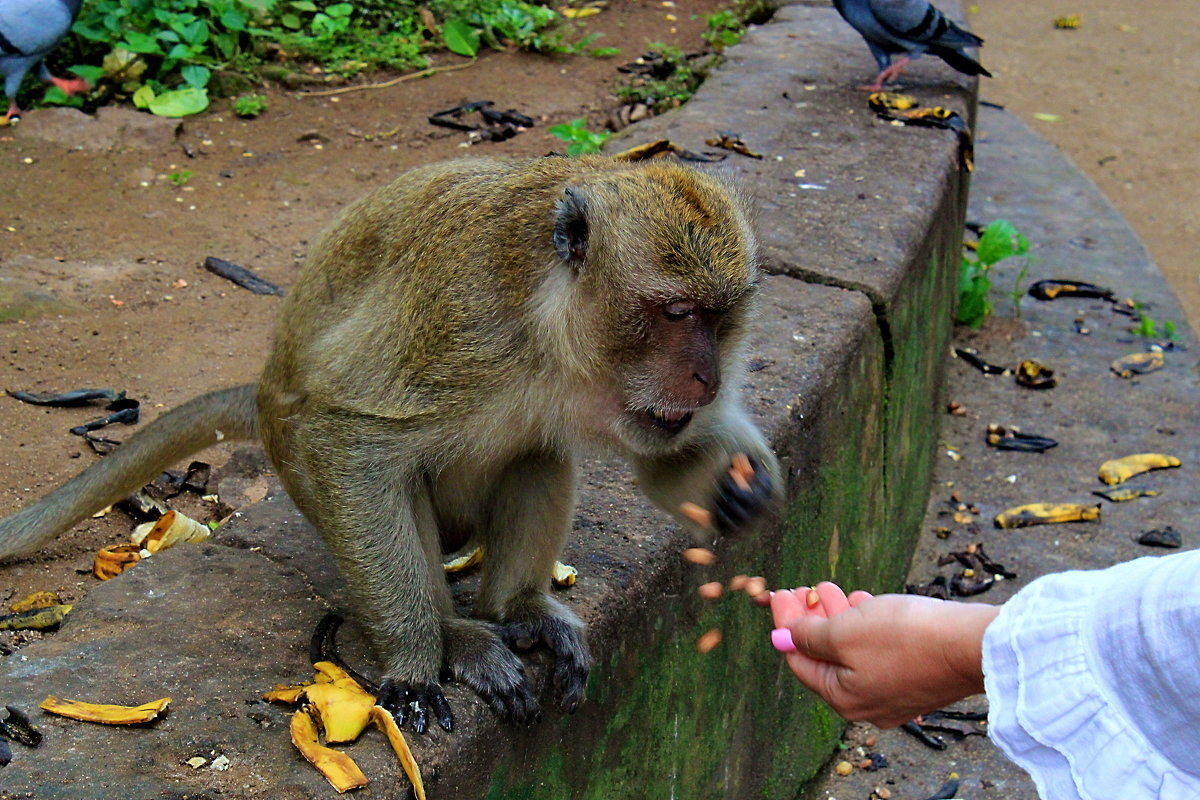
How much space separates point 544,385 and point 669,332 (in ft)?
A: 1.00

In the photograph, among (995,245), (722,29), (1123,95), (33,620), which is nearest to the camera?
(33,620)

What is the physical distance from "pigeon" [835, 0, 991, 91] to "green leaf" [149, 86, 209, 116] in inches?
139

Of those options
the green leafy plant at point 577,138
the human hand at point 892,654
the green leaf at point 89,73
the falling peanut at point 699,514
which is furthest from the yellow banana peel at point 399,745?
the green leaf at point 89,73

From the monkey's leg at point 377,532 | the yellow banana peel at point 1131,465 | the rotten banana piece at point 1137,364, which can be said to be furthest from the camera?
the rotten banana piece at point 1137,364

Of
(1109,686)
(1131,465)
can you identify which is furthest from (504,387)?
(1131,465)

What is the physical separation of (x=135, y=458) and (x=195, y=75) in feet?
13.6

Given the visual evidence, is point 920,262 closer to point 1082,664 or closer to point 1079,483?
point 1079,483

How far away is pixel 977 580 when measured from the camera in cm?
543

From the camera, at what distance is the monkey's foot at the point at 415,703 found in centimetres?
249

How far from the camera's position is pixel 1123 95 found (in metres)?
12.0

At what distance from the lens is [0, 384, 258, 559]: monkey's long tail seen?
348cm

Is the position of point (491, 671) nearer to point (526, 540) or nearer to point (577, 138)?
point (526, 540)

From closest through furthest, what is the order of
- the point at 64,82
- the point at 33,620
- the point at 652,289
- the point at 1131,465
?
the point at 652,289, the point at 33,620, the point at 1131,465, the point at 64,82

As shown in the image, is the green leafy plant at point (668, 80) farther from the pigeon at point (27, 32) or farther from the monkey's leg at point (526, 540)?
the monkey's leg at point (526, 540)
